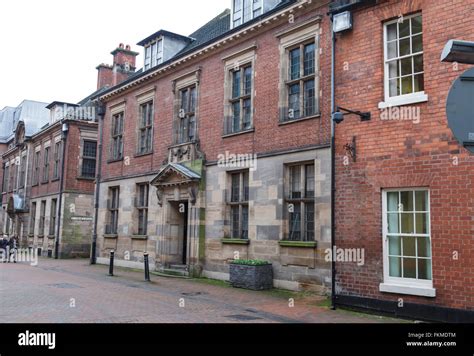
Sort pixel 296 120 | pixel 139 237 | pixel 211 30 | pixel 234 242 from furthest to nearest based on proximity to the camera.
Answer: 1. pixel 211 30
2. pixel 139 237
3. pixel 234 242
4. pixel 296 120

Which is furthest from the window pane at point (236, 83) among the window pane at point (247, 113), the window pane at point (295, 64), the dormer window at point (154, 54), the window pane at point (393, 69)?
the window pane at point (393, 69)

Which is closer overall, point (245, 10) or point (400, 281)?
point (400, 281)

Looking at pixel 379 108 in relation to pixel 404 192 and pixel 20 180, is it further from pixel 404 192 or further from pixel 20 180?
pixel 20 180

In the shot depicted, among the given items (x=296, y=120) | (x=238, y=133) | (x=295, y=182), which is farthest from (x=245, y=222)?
(x=296, y=120)

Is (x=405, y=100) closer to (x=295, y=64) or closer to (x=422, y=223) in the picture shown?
(x=422, y=223)

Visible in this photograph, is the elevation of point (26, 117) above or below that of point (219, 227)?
above

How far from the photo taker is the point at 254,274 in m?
13.6

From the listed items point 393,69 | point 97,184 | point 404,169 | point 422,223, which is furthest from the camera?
point 97,184

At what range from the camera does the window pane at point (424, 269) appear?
31.9 feet

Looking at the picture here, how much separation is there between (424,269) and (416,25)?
18.1 ft

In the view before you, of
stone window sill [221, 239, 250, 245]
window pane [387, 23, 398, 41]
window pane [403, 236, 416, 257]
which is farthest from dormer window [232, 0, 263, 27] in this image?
window pane [403, 236, 416, 257]

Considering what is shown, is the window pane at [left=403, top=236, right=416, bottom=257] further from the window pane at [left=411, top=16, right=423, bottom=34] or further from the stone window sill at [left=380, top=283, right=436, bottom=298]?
the window pane at [left=411, top=16, right=423, bottom=34]

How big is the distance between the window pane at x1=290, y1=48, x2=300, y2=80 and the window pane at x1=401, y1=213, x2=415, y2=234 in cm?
593
